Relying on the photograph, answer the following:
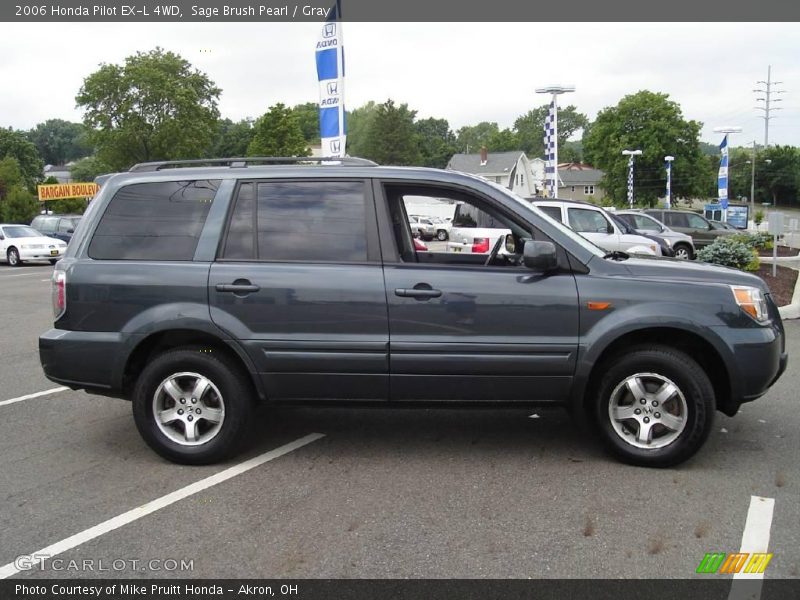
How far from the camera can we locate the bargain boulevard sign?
45.6 metres

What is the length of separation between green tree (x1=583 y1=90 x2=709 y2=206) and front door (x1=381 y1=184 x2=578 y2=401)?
2727 inches

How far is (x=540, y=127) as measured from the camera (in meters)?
139

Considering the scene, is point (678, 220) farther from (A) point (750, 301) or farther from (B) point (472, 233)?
(A) point (750, 301)

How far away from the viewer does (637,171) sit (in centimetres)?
7400

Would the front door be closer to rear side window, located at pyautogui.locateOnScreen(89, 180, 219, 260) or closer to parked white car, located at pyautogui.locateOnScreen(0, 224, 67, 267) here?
rear side window, located at pyautogui.locateOnScreen(89, 180, 219, 260)

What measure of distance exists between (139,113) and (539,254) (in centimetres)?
6233

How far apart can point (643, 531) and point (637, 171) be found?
7550 cm

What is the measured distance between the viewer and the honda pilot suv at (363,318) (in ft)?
14.6

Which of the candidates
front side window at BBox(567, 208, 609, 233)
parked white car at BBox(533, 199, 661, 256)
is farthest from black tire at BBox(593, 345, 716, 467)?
front side window at BBox(567, 208, 609, 233)

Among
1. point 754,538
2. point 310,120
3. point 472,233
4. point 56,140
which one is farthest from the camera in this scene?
point 56,140

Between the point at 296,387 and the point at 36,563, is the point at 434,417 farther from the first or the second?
the point at 36,563

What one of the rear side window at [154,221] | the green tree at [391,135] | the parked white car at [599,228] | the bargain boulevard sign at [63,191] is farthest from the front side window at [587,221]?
the green tree at [391,135]

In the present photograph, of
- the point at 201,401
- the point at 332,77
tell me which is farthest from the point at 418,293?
the point at 332,77
